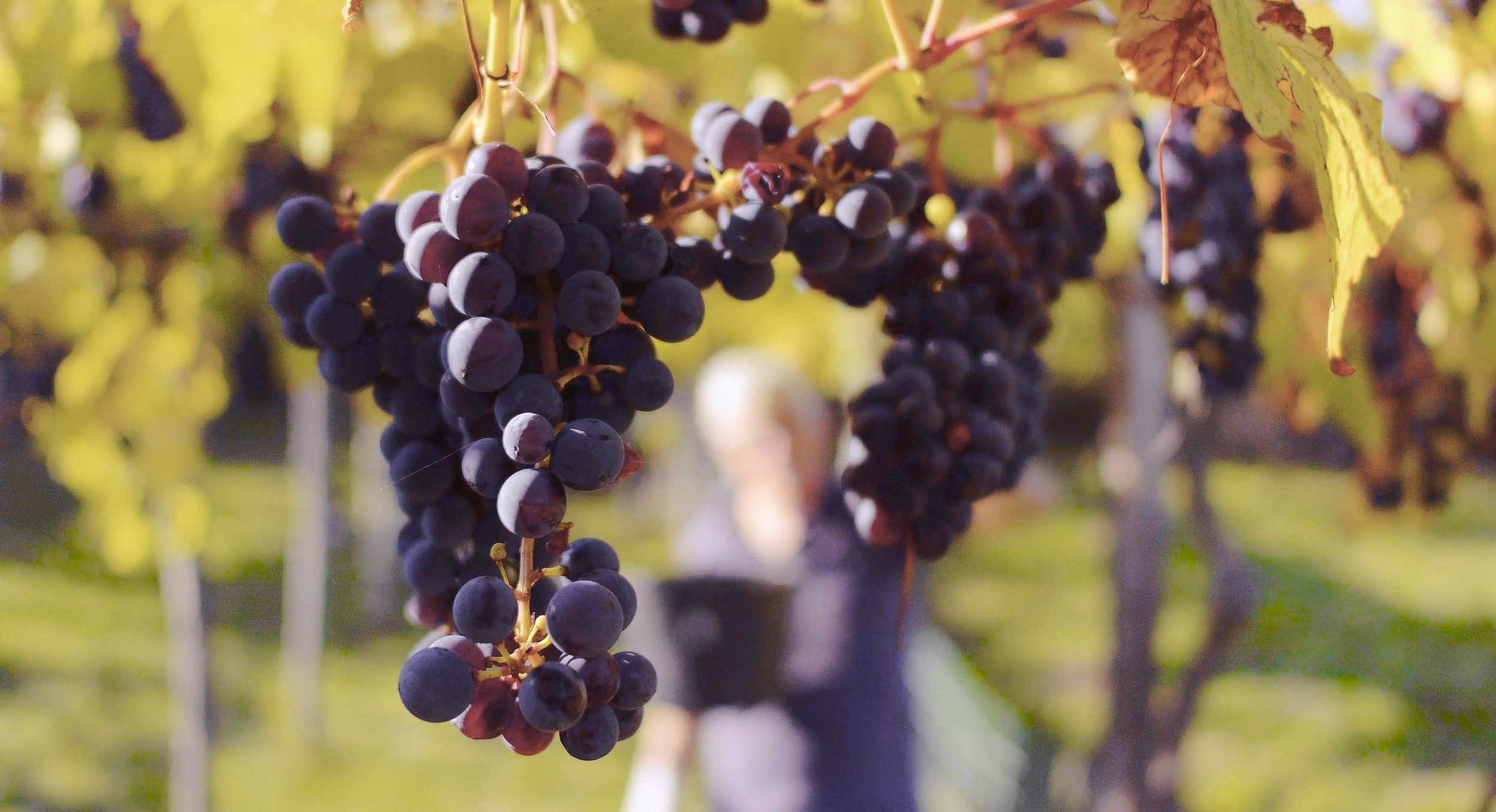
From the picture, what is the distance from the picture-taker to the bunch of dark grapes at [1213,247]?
1.22 meters

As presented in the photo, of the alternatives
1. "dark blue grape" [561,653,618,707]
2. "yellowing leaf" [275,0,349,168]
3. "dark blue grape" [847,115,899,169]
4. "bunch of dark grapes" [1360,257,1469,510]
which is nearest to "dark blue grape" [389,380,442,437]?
"dark blue grape" [561,653,618,707]

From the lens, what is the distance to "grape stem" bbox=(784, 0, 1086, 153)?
24.8 inches

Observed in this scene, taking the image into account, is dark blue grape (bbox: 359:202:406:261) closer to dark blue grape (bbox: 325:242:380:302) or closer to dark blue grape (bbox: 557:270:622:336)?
dark blue grape (bbox: 325:242:380:302)

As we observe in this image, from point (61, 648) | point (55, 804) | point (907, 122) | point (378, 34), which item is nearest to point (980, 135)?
point (907, 122)

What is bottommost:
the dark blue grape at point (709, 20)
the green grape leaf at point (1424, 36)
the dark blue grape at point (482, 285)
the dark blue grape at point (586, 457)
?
the dark blue grape at point (586, 457)

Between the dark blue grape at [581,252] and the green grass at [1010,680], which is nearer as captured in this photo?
the dark blue grape at [581,252]

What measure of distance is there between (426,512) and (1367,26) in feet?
5.07

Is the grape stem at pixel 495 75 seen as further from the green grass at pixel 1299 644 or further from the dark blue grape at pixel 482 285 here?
the green grass at pixel 1299 644

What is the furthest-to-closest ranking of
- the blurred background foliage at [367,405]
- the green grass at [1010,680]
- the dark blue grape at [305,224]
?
1. the green grass at [1010,680]
2. the blurred background foliage at [367,405]
3. the dark blue grape at [305,224]

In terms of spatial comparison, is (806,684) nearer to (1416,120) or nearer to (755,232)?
(1416,120)

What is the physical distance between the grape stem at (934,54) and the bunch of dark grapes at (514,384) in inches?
4.0

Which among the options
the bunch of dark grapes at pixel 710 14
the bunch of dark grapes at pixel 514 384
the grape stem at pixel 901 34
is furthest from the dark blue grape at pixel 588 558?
the bunch of dark grapes at pixel 710 14

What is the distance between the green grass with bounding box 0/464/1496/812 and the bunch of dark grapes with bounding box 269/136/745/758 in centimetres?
203

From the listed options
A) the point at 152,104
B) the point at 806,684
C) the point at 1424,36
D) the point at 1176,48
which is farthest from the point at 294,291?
the point at 806,684
